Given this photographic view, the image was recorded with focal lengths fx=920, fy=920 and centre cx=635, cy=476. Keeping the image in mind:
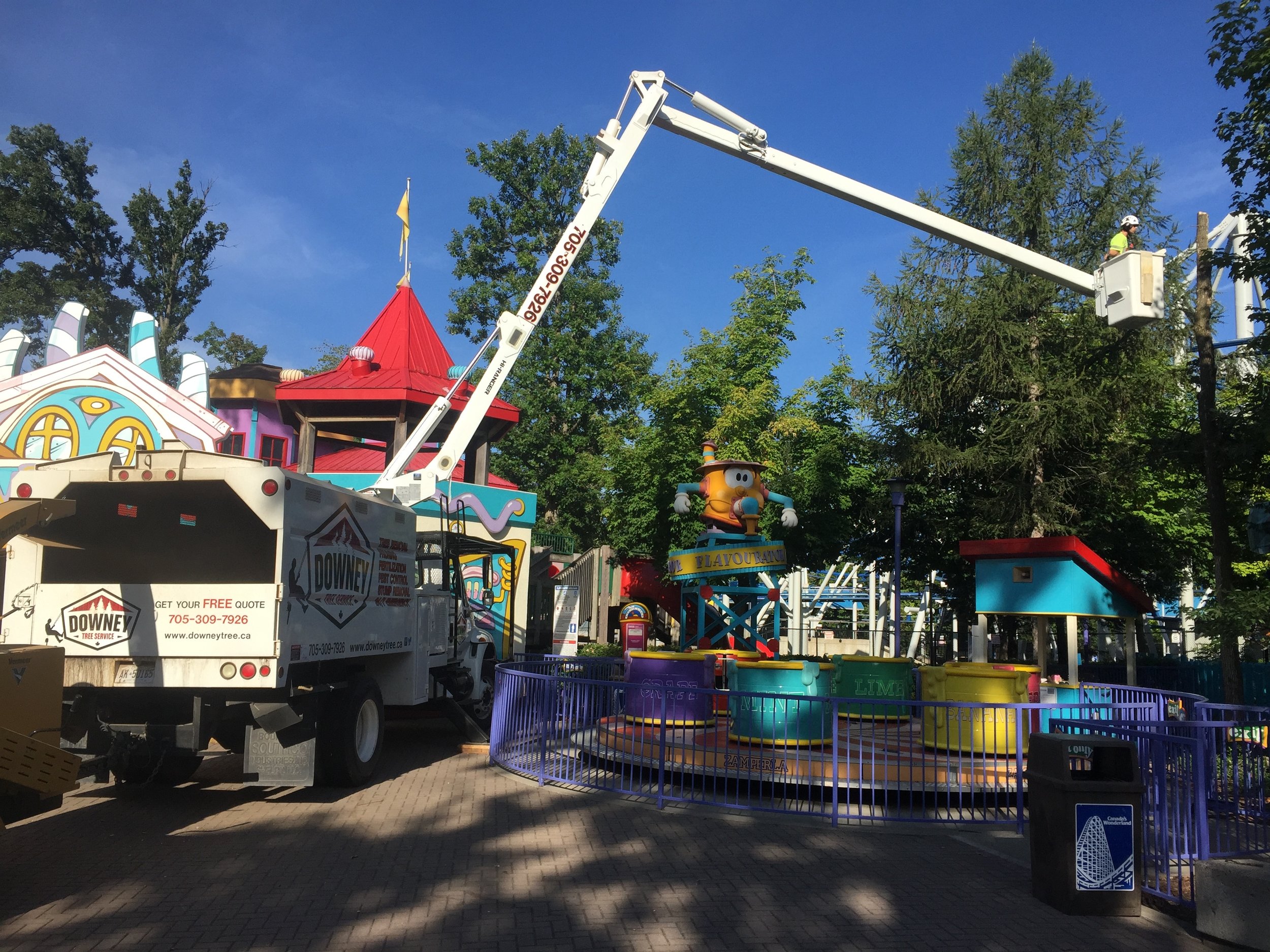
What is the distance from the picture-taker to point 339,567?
29.7ft

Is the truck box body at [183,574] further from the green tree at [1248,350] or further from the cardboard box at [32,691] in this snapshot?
the green tree at [1248,350]

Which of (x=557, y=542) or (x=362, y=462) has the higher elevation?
(x=362, y=462)

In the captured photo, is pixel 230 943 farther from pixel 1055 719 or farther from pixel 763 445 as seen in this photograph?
pixel 763 445

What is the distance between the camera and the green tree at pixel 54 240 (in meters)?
41.7

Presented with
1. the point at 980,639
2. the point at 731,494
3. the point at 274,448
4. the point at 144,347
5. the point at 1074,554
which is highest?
the point at 144,347

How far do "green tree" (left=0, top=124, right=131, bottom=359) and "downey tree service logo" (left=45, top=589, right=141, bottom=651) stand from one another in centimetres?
3915

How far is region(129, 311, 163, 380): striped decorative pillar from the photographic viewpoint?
17781mm

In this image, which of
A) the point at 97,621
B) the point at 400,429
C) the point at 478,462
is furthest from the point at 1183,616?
the point at 97,621

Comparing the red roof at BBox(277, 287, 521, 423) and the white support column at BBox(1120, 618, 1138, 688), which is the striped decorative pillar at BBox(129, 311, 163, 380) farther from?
the white support column at BBox(1120, 618, 1138, 688)

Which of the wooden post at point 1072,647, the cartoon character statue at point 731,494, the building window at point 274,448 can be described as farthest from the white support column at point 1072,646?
the building window at point 274,448

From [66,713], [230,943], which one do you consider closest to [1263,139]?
[230,943]

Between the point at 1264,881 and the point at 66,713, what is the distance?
9.03 meters

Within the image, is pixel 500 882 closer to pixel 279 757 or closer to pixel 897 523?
pixel 279 757

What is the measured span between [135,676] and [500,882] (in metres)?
3.94
